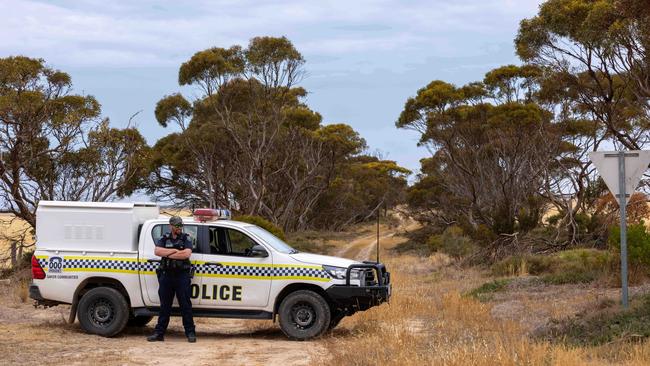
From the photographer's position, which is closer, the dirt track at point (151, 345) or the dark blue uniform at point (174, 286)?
the dirt track at point (151, 345)

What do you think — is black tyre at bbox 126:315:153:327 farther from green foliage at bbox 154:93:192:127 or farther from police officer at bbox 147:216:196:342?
green foliage at bbox 154:93:192:127

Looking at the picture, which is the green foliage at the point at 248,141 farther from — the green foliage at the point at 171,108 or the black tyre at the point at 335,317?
the black tyre at the point at 335,317

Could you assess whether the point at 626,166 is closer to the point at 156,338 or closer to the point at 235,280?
the point at 235,280

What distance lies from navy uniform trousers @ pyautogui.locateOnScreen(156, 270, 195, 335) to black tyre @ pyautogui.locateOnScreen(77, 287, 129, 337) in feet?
2.53

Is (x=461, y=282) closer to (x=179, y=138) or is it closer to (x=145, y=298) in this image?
(x=145, y=298)

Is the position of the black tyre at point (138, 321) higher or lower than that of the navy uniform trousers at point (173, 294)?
lower

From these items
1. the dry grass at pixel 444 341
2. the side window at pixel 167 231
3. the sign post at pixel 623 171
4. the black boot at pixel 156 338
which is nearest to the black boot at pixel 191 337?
the black boot at pixel 156 338

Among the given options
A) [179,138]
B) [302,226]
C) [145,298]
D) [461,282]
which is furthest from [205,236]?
[302,226]

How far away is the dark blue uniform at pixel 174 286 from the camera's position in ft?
42.0

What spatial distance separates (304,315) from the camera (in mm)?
13055

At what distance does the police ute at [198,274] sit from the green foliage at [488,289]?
17.7ft

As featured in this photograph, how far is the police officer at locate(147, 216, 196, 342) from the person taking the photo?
12797mm

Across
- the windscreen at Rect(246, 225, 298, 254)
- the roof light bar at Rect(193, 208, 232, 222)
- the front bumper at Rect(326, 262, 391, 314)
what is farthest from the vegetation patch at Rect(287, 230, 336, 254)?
the front bumper at Rect(326, 262, 391, 314)

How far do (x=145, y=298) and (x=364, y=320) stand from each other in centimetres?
367
